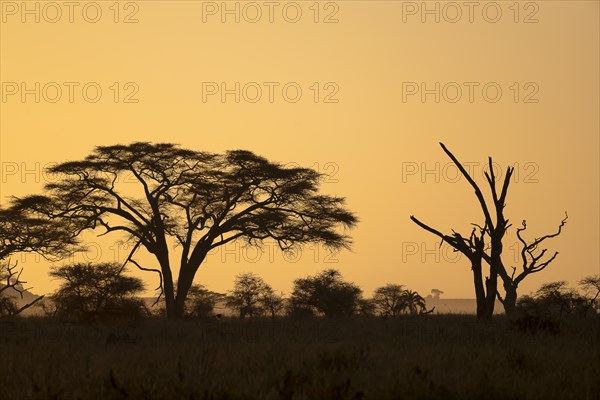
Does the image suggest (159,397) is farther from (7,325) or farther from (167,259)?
(167,259)

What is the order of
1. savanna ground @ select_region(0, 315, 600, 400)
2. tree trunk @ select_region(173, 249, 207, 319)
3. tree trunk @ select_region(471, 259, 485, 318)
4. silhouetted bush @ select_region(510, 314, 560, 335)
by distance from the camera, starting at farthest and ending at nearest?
1. tree trunk @ select_region(173, 249, 207, 319)
2. tree trunk @ select_region(471, 259, 485, 318)
3. silhouetted bush @ select_region(510, 314, 560, 335)
4. savanna ground @ select_region(0, 315, 600, 400)

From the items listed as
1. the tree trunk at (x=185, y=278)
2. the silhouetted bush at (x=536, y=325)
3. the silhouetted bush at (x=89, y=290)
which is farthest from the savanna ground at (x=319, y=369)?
the tree trunk at (x=185, y=278)

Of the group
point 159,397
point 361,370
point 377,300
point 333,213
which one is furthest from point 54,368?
point 377,300

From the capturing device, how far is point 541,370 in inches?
478

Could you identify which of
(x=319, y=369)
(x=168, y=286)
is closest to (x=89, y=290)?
(x=168, y=286)

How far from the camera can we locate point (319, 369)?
12227 millimetres

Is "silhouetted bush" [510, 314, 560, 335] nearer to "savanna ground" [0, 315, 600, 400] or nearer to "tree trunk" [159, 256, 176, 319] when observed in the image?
"savanna ground" [0, 315, 600, 400]

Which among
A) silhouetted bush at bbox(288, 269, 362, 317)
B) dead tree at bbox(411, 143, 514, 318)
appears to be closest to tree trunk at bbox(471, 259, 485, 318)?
dead tree at bbox(411, 143, 514, 318)

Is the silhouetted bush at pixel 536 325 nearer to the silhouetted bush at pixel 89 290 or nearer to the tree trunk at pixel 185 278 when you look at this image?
the silhouetted bush at pixel 89 290

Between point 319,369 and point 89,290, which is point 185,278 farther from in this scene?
point 319,369

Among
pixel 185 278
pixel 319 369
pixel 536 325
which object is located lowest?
pixel 319 369

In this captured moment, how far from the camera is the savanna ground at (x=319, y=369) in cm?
998

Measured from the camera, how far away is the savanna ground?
9984mm

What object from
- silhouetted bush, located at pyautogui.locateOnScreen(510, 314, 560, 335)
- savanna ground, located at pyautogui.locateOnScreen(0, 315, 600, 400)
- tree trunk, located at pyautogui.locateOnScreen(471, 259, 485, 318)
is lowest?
savanna ground, located at pyautogui.locateOnScreen(0, 315, 600, 400)
